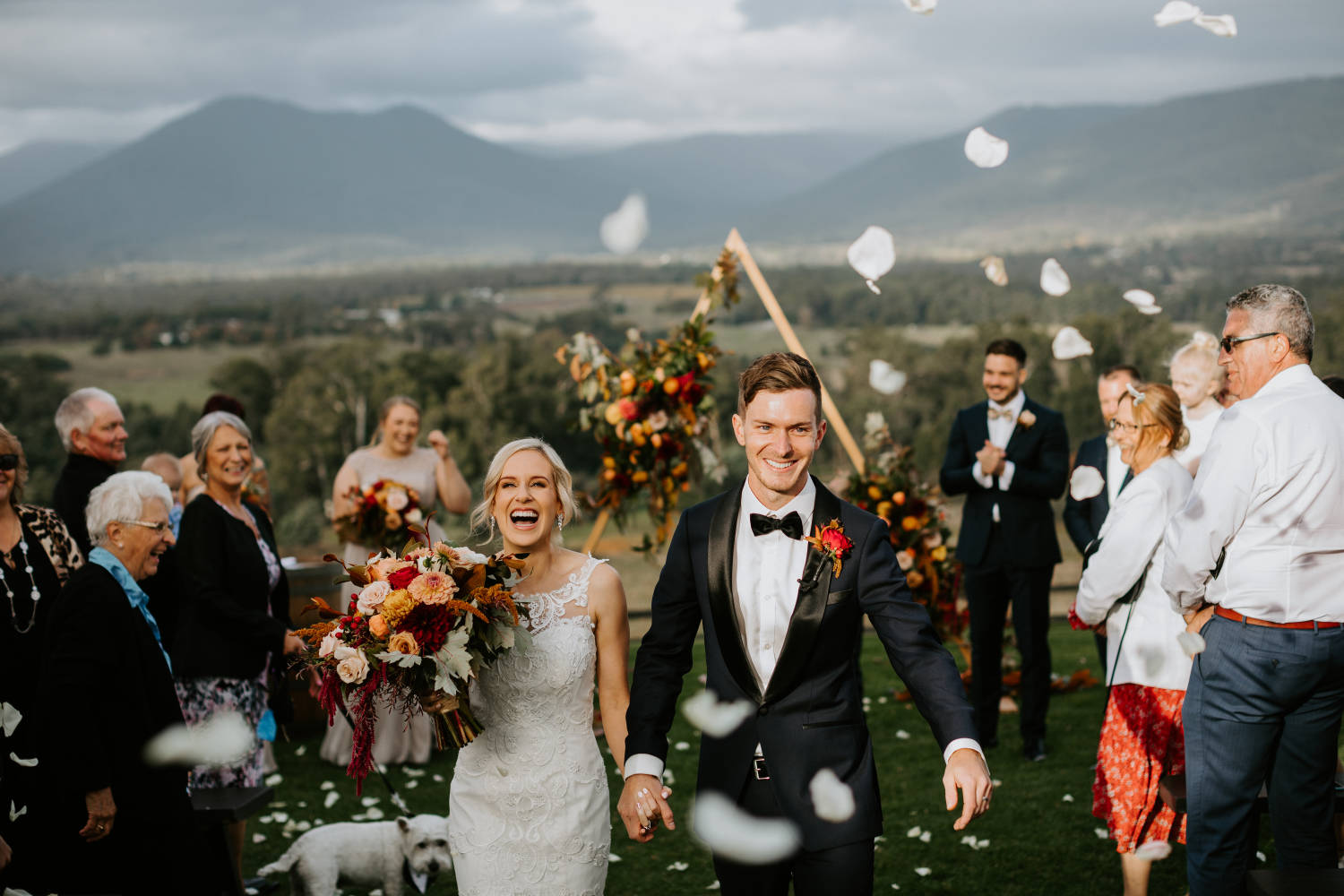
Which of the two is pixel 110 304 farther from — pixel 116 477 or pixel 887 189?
pixel 887 189

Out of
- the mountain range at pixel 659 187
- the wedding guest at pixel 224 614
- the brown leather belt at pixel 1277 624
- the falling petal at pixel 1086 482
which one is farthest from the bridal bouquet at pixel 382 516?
the mountain range at pixel 659 187

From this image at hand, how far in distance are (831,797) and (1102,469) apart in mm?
3888

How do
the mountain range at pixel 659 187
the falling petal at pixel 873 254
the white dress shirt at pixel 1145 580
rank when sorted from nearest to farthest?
the white dress shirt at pixel 1145 580 → the falling petal at pixel 873 254 → the mountain range at pixel 659 187

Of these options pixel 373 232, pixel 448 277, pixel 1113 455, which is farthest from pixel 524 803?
pixel 373 232

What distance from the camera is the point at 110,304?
58.9 feet

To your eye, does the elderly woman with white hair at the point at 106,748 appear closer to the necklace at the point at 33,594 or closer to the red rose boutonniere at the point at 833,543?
the necklace at the point at 33,594

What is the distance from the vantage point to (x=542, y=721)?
3.10 metres

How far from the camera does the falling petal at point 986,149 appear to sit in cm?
450

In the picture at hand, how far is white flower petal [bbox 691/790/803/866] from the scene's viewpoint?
2.51 meters

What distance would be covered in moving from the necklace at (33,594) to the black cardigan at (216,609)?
0.82 m

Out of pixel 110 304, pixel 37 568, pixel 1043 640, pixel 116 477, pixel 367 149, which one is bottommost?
pixel 1043 640

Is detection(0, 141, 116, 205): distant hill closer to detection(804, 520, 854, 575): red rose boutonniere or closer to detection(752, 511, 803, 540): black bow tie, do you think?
detection(752, 511, 803, 540): black bow tie

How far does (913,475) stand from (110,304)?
1582cm

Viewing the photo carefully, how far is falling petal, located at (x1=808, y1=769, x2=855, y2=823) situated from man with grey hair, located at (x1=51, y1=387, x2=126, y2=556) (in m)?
4.01
